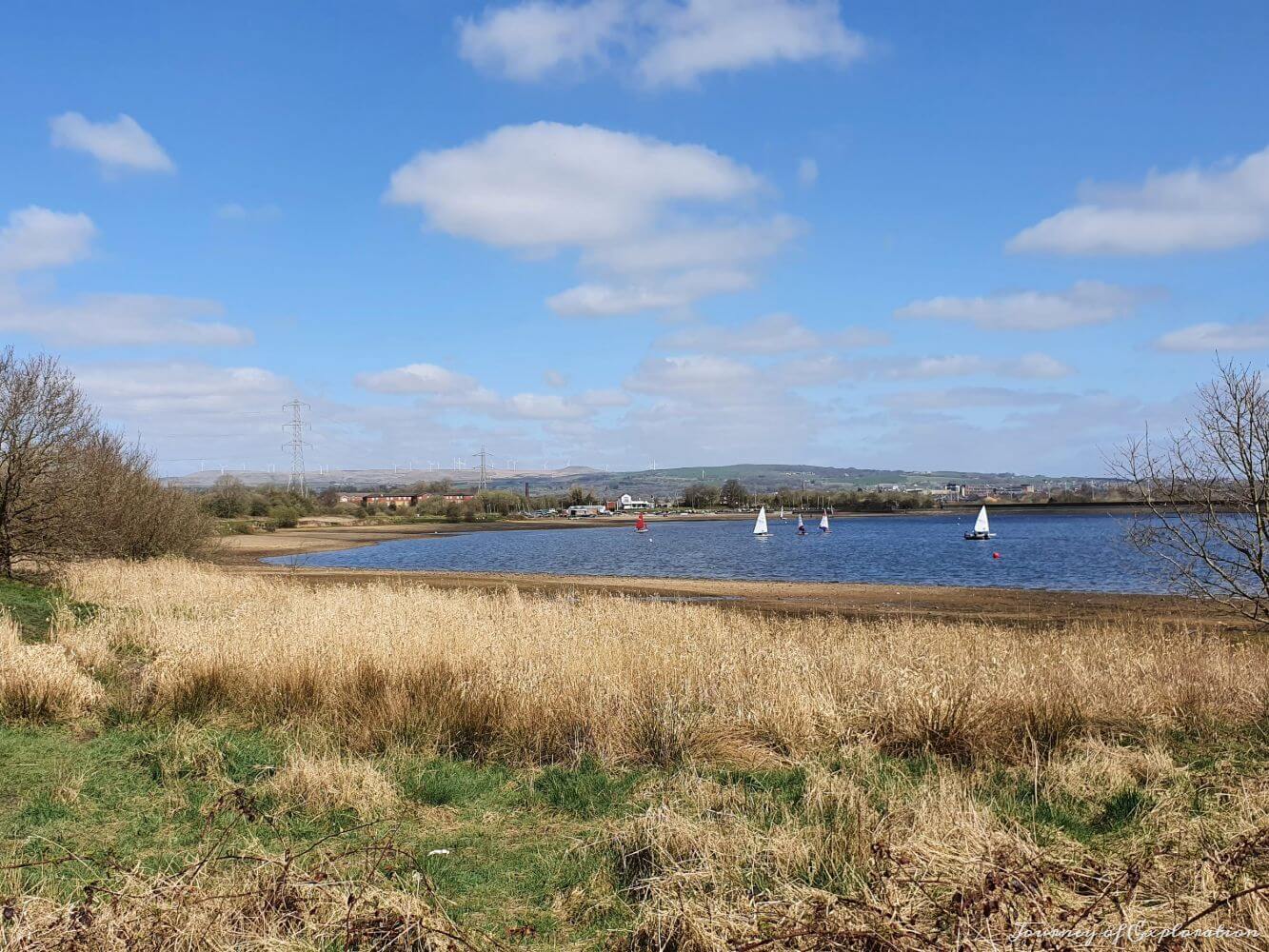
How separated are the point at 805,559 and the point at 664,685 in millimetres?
50950

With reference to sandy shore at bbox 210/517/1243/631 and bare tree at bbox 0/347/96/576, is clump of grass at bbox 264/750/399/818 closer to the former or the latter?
sandy shore at bbox 210/517/1243/631

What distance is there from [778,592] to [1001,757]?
27.3 meters

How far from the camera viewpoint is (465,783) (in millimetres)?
7230

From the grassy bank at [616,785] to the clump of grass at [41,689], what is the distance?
1.3 inches

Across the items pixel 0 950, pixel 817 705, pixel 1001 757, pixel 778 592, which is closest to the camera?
pixel 0 950

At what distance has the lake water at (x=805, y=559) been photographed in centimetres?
4394

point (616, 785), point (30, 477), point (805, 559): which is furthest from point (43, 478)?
point (805, 559)

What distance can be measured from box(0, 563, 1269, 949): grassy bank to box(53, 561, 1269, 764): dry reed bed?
0.13ft

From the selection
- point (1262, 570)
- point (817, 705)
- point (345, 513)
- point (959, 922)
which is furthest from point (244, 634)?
point (345, 513)

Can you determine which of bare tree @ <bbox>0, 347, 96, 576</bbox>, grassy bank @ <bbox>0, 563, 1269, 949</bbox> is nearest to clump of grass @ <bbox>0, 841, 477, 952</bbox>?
grassy bank @ <bbox>0, 563, 1269, 949</bbox>

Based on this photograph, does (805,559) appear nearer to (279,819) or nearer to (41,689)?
(41,689)

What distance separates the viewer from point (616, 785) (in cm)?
712

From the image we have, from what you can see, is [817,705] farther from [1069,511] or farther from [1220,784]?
[1069,511]

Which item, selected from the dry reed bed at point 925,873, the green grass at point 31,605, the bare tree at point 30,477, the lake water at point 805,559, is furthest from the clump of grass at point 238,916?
the lake water at point 805,559
